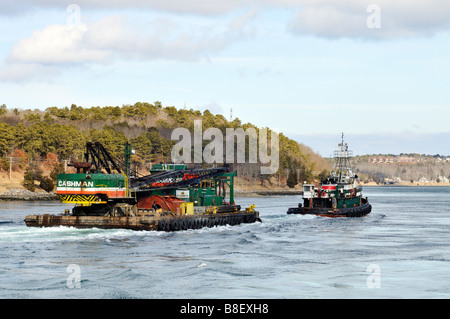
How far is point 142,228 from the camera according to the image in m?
62.6

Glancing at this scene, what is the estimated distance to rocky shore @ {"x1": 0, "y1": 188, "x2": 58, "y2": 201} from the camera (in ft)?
442

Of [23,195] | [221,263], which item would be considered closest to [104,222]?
[221,263]

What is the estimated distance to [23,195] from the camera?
140 meters

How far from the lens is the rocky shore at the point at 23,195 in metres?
135

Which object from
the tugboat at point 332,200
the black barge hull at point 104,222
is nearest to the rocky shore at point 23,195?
the tugboat at point 332,200

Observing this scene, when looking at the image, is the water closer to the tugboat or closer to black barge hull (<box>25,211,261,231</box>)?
black barge hull (<box>25,211,261,231</box>)

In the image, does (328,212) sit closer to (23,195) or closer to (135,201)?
(135,201)

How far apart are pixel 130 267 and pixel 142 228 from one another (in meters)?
19.3

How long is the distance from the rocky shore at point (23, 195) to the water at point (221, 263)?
2602 inches

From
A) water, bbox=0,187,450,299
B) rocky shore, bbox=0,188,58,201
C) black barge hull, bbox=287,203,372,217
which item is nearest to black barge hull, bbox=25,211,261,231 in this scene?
water, bbox=0,187,450,299

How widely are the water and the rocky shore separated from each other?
66079 mm

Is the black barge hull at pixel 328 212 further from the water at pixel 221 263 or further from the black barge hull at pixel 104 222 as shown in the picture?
the black barge hull at pixel 104 222

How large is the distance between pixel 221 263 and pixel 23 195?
339ft
